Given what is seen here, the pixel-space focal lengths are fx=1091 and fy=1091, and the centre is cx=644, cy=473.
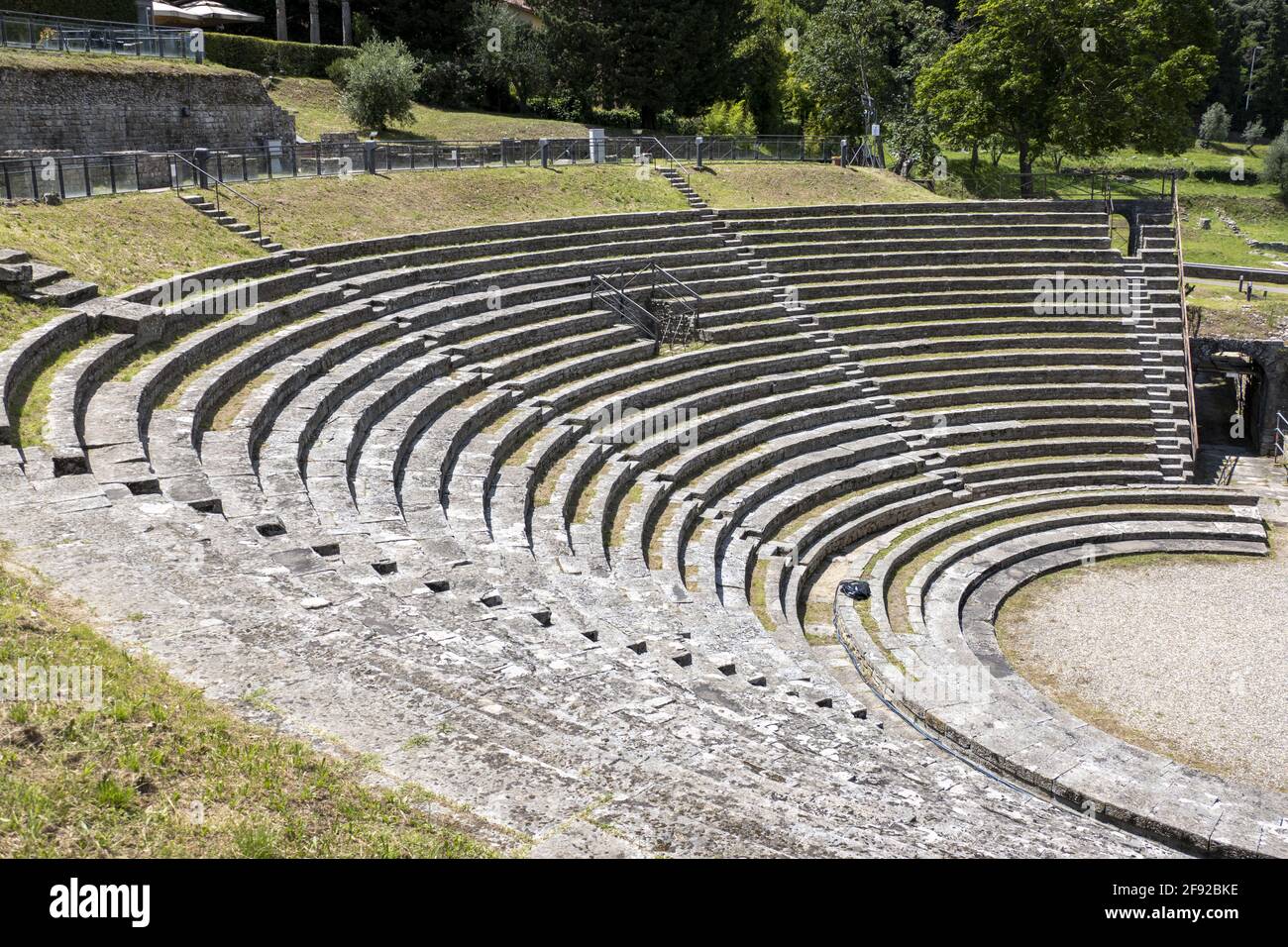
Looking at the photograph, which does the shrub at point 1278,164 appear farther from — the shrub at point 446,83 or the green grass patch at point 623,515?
the green grass patch at point 623,515

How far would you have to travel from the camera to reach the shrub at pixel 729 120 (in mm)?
49688

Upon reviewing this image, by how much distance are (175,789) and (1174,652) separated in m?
15.7

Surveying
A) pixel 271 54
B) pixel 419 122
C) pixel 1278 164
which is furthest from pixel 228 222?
pixel 1278 164

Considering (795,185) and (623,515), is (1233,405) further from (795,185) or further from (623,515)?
(623,515)

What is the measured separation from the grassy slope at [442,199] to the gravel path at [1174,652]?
50.2ft

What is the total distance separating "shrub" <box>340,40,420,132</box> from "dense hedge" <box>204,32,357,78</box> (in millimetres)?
4910

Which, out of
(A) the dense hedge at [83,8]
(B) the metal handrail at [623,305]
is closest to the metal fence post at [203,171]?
(B) the metal handrail at [623,305]

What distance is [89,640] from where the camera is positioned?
759 cm

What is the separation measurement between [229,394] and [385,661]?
8.82 meters

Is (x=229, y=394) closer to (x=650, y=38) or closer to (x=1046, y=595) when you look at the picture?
(x=1046, y=595)

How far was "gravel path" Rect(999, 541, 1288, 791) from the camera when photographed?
48.0ft

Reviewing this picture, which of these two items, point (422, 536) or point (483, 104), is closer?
point (422, 536)
